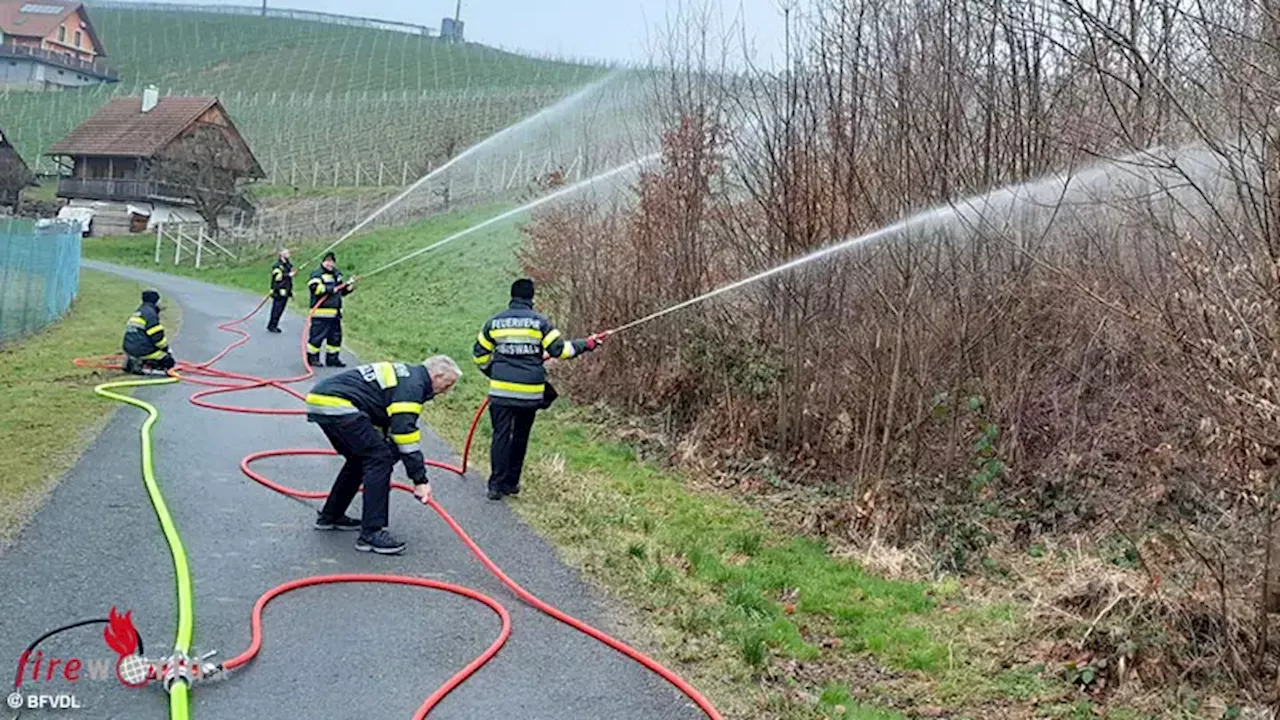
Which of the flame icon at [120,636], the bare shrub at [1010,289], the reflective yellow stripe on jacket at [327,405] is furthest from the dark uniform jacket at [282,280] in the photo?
→ the flame icon at [120,636]

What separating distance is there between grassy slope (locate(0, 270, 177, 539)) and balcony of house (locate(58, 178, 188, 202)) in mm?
32036

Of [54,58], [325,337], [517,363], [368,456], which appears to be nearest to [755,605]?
[368,456]

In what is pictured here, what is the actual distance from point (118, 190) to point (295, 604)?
50.8 metres

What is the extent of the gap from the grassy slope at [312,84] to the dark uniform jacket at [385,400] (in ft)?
140

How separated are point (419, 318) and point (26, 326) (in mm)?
7652

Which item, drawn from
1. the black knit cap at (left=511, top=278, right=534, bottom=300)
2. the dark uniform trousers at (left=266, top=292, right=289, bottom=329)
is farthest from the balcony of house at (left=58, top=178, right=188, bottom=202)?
the black knit cap at (left=511, top=278, right=534, bottom=300)

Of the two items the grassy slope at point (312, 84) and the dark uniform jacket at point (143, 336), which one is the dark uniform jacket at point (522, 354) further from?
the grassy slope at point (312, 84)

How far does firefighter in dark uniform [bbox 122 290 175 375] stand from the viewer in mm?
12727

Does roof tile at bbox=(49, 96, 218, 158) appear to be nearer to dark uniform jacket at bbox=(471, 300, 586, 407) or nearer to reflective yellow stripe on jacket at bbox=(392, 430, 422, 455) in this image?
dark uniform jacket at bbox=(471, 300, 586, 407)

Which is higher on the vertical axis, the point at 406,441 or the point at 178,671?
the point at 406,441

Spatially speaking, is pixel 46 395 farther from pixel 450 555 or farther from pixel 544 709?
pixel 544 709

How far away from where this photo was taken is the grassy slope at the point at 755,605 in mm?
5348

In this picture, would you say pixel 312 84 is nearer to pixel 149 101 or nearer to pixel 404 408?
pixel 149 101

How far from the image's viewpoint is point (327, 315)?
14.4m
